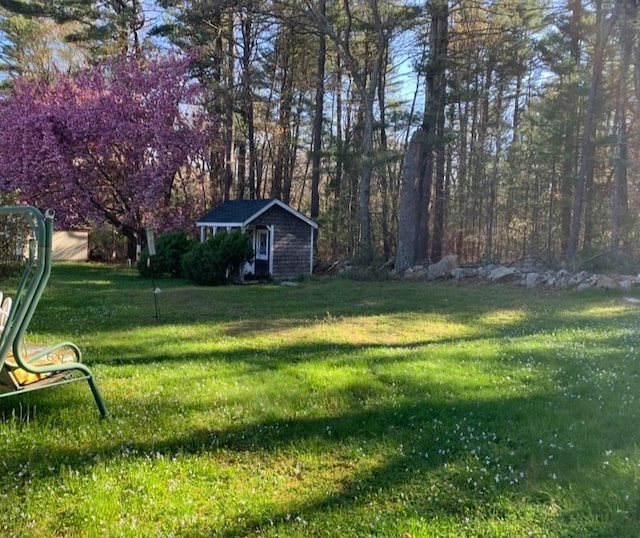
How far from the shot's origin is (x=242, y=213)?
1698 centimetres

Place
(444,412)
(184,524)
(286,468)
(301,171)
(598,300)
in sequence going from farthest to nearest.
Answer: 1. (301,171)
2. (598,300)
3. (444,412)
4. (286,468)
5. (184,524)

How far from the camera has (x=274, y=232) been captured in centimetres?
1683

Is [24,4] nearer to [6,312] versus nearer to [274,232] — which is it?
[274,232]

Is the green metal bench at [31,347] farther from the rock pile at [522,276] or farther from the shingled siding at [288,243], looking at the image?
the shingled siding at [288,243]

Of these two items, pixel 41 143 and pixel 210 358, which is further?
pixel 41 143

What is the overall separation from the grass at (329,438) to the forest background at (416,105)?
9463mm

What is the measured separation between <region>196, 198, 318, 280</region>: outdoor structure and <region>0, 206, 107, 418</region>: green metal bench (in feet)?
41.3

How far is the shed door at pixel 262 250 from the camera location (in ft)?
55.3

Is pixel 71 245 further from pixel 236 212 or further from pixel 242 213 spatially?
pixel 242 213

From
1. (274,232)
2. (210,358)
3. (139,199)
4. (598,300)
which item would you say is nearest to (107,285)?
(274,232)

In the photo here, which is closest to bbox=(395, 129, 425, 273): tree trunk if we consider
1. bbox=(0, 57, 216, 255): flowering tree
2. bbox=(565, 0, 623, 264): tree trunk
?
bbox=(565, 0, 623, 264): tree trunk

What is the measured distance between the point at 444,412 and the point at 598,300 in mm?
7920

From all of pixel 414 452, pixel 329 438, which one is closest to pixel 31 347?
pixel 329 438

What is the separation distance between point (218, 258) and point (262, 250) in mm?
3434
